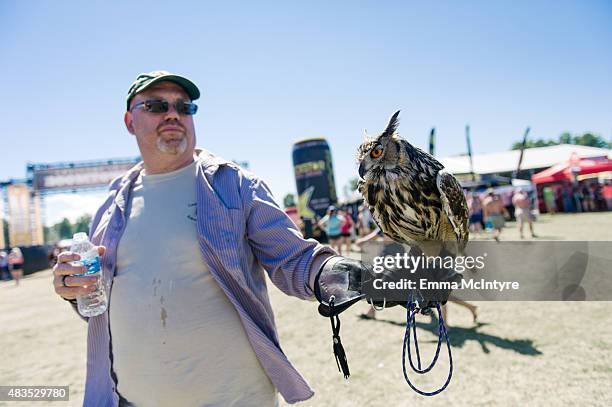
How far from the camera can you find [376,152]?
84.4 inches

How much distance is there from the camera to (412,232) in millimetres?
2113

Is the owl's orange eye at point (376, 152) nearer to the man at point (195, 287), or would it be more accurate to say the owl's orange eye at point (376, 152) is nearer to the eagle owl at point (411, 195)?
the eagle owl at point (411, 195)

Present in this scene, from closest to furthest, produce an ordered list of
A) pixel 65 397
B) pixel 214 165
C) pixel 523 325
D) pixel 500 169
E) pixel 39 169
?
1. pixel 214 165
2. pixel 65 397
3. pixel 523 325
4. pixel 39 169
5. pixel 500 169

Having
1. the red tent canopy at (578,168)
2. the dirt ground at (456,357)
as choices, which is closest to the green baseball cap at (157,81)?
the dirt ground at (456,357)

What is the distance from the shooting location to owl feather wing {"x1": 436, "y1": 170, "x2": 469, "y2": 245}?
6.46 feet

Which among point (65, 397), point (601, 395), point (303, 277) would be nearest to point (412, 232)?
point (303, 277)

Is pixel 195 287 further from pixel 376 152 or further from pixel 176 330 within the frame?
pixel 376 152

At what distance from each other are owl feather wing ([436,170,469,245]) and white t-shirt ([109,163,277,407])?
1287mm

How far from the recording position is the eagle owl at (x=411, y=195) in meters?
2.03

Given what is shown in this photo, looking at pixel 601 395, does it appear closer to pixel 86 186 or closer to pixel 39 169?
pixel 86 186

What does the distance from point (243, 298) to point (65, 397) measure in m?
3.70

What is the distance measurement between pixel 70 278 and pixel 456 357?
429 centimetres

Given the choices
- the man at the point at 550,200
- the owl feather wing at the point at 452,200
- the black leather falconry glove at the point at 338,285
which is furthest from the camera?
the man at the point at 550,200

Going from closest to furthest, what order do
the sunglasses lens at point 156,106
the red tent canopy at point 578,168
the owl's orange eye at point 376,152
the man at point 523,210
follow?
1. the owl's orange eye at point 376,152
2. the sunglasses lens at point 156,106
3. the man at point 523,210
4. the red tent canopy at point 578,168
